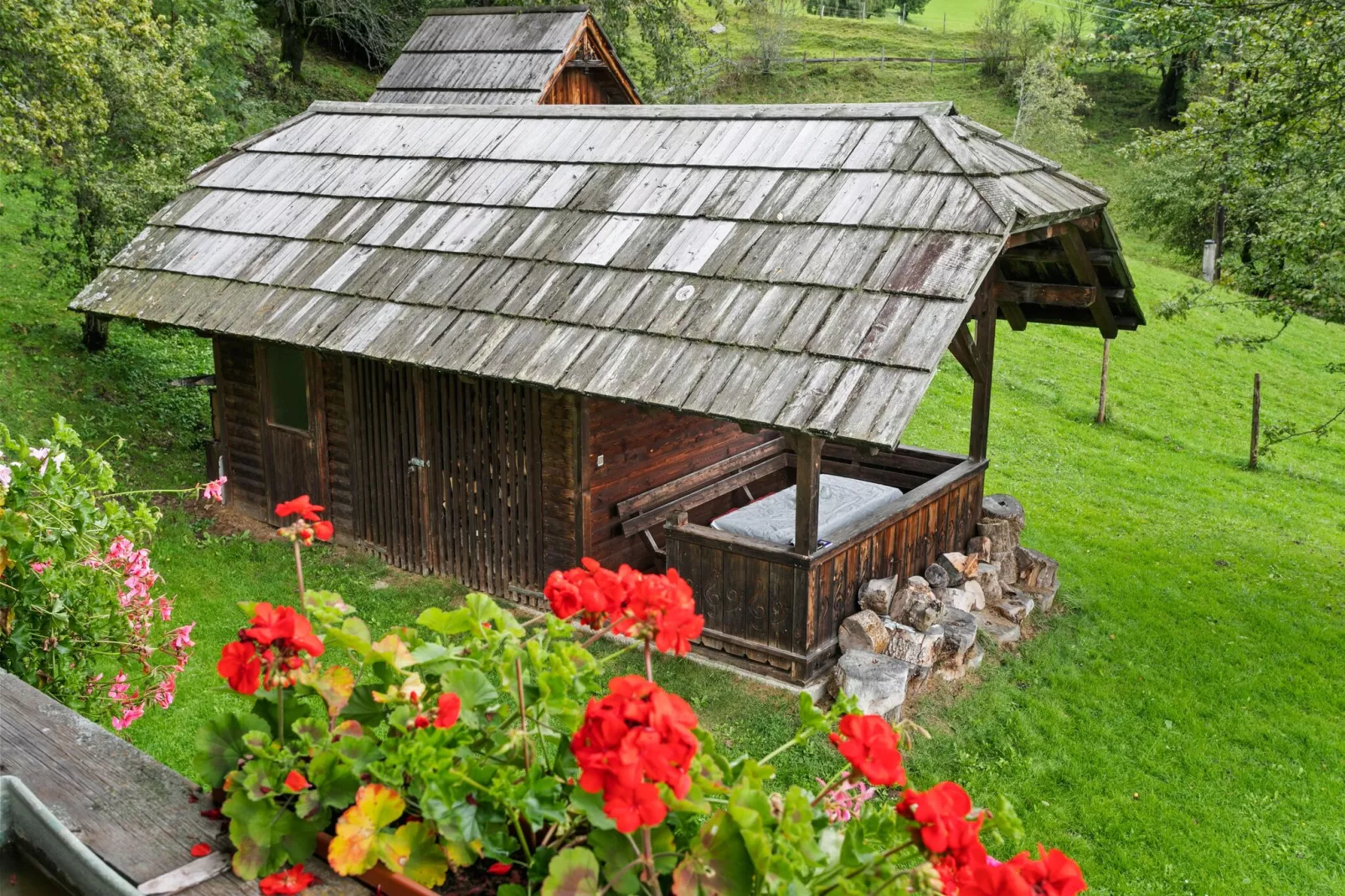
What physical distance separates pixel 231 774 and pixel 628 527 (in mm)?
7013

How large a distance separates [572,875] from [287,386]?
950 cm

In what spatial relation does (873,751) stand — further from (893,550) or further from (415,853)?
(893,550)

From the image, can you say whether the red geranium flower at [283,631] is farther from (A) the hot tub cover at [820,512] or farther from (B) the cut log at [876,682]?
(A) the hot tub cover at [820,512]

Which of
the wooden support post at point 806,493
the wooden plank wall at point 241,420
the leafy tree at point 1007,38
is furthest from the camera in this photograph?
the leafy tree at point 1007,38

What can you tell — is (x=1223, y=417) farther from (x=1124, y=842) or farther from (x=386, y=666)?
(x=386, y=666)

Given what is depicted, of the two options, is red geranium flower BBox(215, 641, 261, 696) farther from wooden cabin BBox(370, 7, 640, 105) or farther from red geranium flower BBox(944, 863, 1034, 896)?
wooden cabin BBox(370, 7, 640, 105)

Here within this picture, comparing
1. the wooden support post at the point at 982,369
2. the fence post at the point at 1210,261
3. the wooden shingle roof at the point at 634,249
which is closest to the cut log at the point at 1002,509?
the wooden support post at the point at 982,369

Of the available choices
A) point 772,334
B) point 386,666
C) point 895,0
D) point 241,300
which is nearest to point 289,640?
point 386,666

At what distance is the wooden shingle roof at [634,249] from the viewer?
6992 millimetres

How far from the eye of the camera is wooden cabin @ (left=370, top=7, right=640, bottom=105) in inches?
706

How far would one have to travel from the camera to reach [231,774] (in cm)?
173

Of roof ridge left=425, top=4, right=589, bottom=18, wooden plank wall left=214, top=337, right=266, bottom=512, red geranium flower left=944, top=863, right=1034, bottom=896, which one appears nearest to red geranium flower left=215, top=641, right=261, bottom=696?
red geranium flower left=944, top=863, right=1034, bottom=896

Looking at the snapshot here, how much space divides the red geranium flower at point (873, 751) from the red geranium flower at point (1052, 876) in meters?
0.21

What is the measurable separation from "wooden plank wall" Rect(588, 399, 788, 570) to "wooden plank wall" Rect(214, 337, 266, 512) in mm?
3877
